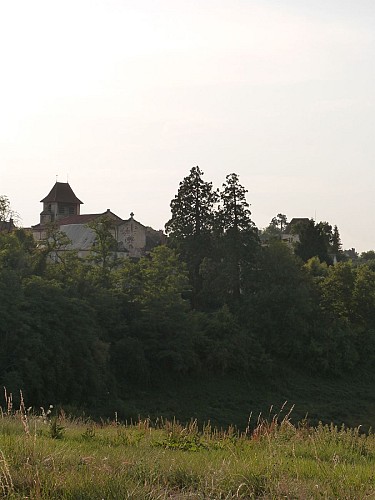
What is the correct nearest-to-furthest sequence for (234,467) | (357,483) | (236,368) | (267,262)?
(357,483) < (234,467) < (236,368) < (267,262)

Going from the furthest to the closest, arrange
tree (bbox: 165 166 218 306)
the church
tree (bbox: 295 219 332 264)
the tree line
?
1. tree (bbox: 295 219 332 264)
2. the church
3. tree (bbox: 165 166 218 306)
4. the tree line

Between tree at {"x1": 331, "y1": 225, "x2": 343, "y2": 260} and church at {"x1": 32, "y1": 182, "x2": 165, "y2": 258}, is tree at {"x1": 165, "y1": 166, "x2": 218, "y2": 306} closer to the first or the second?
church at {"x1": 32, "y1": 182, "x2": 165, "y2": 258}

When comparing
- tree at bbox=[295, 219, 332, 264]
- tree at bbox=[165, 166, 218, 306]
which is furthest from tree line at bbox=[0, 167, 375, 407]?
tree at bbox=[295, 219, 332, 264]

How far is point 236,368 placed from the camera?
153ft

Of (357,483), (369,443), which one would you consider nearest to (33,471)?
(357,483)

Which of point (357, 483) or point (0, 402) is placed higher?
point (357, 483)

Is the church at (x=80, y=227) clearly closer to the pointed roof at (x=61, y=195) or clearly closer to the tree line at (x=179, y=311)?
the pointed roof at (x=61, y=195)

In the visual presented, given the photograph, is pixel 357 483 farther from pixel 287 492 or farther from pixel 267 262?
pixel 267 262

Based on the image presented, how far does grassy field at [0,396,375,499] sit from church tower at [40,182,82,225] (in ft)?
265

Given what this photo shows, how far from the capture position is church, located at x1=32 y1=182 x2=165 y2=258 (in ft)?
239

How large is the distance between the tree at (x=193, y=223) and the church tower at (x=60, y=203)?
119 feet

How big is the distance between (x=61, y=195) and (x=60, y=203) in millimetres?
1136

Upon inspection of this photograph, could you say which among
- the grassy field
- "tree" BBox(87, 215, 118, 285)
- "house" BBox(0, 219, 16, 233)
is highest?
"house" BBox(0, 219, 16, 233)

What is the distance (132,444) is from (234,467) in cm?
264
